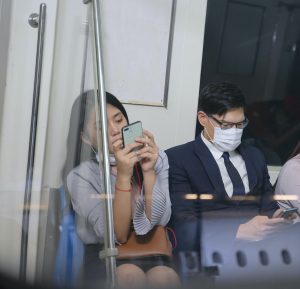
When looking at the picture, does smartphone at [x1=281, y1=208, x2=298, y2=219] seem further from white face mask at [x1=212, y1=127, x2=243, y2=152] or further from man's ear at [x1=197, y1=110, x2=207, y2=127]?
man's ear at [x1=197, y1=110, x2=207, y2=127]

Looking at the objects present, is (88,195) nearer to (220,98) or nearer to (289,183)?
(220,98)

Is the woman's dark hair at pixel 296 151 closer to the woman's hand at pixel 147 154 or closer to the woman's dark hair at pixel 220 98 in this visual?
the woman's dark hair at pixel 220 98

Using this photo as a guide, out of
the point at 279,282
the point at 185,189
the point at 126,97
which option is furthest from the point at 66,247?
the point at 279,282

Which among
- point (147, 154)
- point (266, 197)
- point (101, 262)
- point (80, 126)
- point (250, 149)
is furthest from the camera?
point (250, 149)

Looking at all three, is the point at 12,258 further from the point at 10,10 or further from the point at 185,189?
the point at 10,10

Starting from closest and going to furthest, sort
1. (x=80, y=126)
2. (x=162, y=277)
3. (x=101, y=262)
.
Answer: (x=162, y=277) → (x=101, y=262) → (x=80, y=126)

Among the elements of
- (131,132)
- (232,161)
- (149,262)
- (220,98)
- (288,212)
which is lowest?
(149,262)

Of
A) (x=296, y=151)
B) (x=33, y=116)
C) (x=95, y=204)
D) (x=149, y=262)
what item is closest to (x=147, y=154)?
(x=95, y=204)

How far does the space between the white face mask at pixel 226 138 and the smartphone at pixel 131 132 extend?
0.33m

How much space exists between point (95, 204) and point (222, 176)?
0.50m

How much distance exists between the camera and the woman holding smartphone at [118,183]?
1.54m

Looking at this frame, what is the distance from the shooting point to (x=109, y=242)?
4.97 feet

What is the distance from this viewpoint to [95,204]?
1.59 m

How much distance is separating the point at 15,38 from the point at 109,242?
2.59ft
